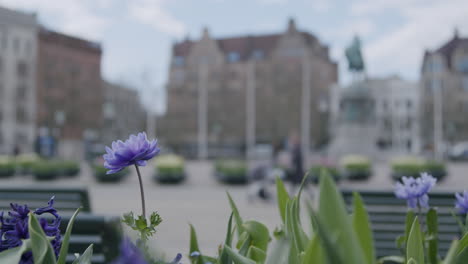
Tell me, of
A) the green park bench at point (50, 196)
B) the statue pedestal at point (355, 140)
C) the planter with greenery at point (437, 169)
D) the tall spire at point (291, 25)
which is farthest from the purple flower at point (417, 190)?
the tall spire at point (291, 25)

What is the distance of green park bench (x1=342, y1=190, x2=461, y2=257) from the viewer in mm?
3111

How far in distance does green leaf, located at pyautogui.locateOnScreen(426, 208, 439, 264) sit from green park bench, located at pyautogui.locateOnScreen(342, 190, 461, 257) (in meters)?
1.57

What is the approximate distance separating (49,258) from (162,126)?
54.9 meters

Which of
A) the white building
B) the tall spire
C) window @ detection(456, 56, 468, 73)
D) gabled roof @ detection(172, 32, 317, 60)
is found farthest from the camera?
the white building

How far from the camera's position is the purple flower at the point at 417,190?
155cm

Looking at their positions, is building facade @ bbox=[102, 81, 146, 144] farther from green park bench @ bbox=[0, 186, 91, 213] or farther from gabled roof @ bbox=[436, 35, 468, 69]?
green park bench @ bbox=[0, 186, 91, 213]

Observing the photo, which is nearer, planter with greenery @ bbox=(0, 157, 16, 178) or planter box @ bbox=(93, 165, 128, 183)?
planter box @ bbox=(93, 165, 128, 183)

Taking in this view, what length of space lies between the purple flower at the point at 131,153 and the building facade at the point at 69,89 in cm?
4378

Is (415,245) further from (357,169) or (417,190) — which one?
(357,169)

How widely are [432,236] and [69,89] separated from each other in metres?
47.6

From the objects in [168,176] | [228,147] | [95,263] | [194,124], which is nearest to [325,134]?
[228,147]

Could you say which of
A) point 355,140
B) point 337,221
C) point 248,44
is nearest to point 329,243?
point 337,221

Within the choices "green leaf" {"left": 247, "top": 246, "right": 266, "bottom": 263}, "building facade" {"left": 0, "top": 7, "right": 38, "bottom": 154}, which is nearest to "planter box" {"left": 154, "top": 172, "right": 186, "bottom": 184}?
"green leaf" {"left": 247, "top": 246, "right": 266, "bottom": 263}

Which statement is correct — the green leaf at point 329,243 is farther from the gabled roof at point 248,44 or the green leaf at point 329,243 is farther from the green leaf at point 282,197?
the gabled roof at point 248,44
